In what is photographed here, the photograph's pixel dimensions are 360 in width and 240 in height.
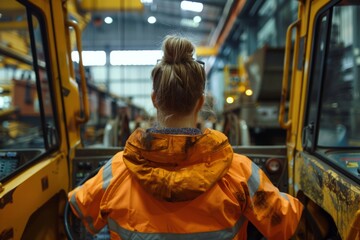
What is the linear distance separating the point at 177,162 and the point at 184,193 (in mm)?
117

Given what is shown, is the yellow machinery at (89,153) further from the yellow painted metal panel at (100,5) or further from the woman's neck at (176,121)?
the yellow painted metal panel at (100,5)

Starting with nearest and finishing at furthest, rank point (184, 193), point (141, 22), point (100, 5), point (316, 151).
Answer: point (184, 193), point (316, 151), point (141, 22), point (100, 5)

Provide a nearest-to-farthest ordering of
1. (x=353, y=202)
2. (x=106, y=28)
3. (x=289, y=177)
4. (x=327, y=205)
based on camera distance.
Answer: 1. (x=353, y=202)
2. (x=327, y=205)
3. (x=289, y=177)
4. (x=106, y=28)

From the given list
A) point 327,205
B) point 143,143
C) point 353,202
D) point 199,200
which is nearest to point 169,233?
point 199,200

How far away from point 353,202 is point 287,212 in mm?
424

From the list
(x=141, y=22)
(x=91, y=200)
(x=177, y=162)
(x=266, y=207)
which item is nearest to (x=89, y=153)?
(x=91, y=200)

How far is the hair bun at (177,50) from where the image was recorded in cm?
124

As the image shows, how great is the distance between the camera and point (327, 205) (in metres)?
1.78

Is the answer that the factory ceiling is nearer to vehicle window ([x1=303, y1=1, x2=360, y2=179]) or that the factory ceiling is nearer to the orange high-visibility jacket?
the orange high-visibility jacket

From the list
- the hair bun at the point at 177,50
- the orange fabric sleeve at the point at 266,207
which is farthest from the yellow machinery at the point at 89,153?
the hair bun at the point at 177,50

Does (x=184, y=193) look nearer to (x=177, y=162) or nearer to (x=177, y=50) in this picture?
(x=177, y=162)

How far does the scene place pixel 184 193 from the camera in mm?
1124

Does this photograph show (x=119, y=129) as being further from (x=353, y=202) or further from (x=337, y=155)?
(x=353, y=202)

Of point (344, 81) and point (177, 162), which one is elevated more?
point (344, 81)
